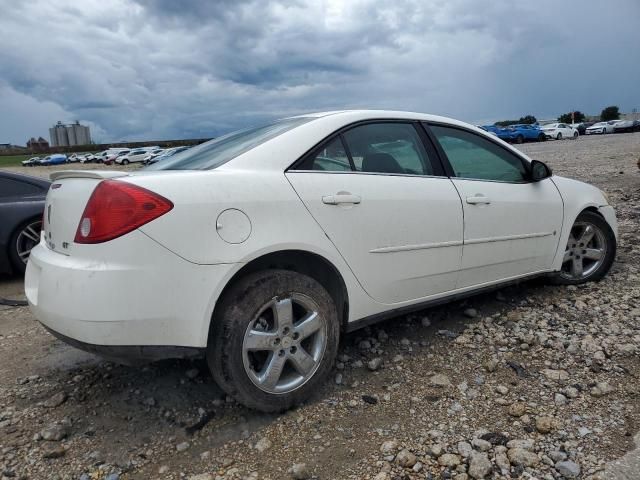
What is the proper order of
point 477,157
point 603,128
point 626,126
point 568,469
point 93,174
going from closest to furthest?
point 568,469, point 93,174, point 477,157, point 626,126, point 603,128

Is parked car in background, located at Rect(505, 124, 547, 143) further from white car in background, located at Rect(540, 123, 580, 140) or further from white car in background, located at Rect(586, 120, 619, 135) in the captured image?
white car in background, located at Rect(586, 120, 619, 135)

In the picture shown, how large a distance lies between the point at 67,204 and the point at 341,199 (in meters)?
1.34

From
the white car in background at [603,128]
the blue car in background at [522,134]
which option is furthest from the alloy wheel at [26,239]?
the white car in background at [603,128]

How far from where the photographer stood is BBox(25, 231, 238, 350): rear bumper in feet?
6.80

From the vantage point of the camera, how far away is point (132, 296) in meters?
2.08

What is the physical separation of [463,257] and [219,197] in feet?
5.62

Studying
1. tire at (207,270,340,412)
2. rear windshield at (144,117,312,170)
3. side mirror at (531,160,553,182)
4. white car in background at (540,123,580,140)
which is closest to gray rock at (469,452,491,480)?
tire at (207,270,340,412)

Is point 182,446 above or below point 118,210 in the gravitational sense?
below

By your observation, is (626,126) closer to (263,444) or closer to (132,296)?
(263,444)

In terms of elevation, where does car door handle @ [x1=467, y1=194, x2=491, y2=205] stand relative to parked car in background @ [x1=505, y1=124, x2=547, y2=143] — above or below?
below

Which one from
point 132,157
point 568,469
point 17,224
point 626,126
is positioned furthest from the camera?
point 132,157

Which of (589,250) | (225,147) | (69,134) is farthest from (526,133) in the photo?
(69,134)

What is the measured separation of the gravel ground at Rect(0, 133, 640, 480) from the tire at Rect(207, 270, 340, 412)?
161 mm

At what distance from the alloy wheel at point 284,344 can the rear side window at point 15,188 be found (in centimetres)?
443
